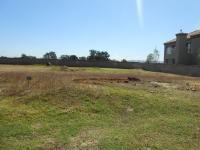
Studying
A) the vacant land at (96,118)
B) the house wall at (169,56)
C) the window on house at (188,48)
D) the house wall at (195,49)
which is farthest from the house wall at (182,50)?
the vacant land at (96,118)

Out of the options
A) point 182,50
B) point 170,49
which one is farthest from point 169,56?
point 182,50

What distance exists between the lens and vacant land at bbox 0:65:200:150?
28.3ft

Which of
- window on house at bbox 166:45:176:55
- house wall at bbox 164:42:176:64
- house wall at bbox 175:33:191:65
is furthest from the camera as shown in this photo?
window on house at bbox 166:45:176:55

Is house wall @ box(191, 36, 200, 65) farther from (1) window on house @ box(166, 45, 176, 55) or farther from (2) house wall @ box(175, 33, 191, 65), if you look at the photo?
(1) window on house @ box(166, 45, 176, 55)

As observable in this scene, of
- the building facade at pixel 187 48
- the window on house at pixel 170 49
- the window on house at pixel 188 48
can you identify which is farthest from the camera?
the window on house at pixel 170 49

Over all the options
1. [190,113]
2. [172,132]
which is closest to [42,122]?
[172,132]

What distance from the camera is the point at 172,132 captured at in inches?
383

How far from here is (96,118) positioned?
10.9 meters

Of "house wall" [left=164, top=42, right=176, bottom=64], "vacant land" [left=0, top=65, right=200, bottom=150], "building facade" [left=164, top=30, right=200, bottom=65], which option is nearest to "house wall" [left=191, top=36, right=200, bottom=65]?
"building facade" [left=164, top=30, right=200, bottom=65]

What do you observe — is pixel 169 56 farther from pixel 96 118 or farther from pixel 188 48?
pixel 96 118

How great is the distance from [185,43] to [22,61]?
2443cm

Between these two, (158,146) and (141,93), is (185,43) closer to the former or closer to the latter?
(141,93)

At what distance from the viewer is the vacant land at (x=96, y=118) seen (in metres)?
8.63

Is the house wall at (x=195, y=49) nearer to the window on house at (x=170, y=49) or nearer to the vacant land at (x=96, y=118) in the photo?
the window on house at (x=170, y=49)
